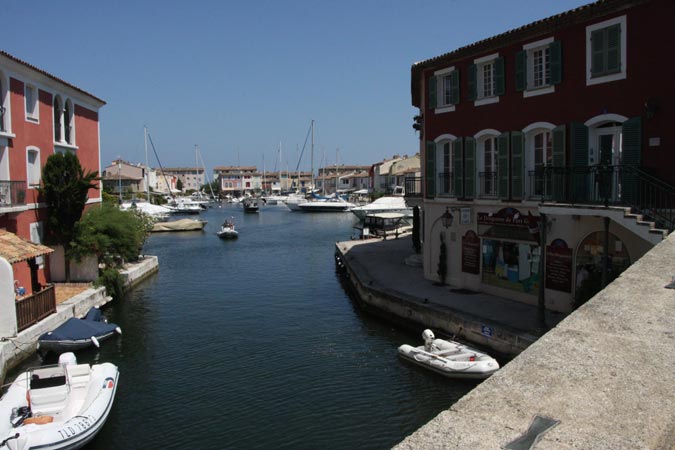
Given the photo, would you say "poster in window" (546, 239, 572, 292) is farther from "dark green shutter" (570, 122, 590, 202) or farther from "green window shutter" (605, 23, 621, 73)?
"green window shutter" (605, 23, 621, 73)

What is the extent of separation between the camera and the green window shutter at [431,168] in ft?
78.2

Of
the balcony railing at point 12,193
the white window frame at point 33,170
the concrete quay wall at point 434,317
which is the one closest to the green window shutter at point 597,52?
the concrete quay wall at point 434,317

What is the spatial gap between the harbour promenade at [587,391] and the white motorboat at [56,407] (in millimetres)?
9673

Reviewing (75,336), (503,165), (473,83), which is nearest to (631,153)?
(503,165)

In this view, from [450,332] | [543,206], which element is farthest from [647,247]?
[450,332]

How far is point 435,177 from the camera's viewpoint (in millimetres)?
23719

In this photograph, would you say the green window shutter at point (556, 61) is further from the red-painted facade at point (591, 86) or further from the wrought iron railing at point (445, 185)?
the wrought iron railing at point (445, 185)

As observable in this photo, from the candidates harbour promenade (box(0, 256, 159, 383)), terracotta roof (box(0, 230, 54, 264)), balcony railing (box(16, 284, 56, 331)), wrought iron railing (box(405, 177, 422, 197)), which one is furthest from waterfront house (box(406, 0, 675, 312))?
terracotta roof (box(0, 230, 54, 264))

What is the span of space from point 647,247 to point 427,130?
10575 mm

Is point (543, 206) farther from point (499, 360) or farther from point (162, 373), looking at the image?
point (162, 373)

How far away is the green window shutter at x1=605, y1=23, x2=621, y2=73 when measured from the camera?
53.0 ft

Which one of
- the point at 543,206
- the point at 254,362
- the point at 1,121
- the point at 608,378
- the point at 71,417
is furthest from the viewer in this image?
the point at 1,121

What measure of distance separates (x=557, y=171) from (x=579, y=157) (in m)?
0.98

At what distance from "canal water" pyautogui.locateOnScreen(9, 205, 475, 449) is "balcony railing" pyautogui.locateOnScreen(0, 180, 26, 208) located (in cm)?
578
